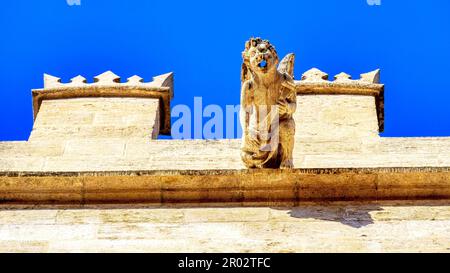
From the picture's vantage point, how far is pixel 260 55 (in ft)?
42.9

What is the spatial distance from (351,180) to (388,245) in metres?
1.32

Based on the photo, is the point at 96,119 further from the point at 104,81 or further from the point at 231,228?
the point at 231,228

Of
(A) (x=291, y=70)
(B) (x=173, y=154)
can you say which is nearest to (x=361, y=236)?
(A) (x=291, y=70)

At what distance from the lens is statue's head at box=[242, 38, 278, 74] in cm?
1307

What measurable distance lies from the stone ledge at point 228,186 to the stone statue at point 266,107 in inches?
7.5

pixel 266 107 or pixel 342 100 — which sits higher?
pixel 342 100

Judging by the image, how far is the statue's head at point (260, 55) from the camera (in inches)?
515

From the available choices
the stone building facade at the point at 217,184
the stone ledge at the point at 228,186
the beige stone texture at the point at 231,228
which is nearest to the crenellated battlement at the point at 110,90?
the stone building facade at the point at 217,184

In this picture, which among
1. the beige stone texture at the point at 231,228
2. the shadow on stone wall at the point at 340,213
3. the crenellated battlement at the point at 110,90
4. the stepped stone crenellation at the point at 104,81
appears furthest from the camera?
the stepped stone crenellation at the point at 104,81

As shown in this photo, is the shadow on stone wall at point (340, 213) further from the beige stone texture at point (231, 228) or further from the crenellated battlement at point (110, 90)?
the crenellated battlement at point (110, 90)

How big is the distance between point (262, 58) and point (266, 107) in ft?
1.96

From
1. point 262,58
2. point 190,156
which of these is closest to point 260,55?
point 262,58

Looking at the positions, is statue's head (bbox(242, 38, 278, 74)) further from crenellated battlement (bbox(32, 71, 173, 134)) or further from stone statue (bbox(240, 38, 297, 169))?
crenellated battlement (bbox(32, 71, 173, 134))
